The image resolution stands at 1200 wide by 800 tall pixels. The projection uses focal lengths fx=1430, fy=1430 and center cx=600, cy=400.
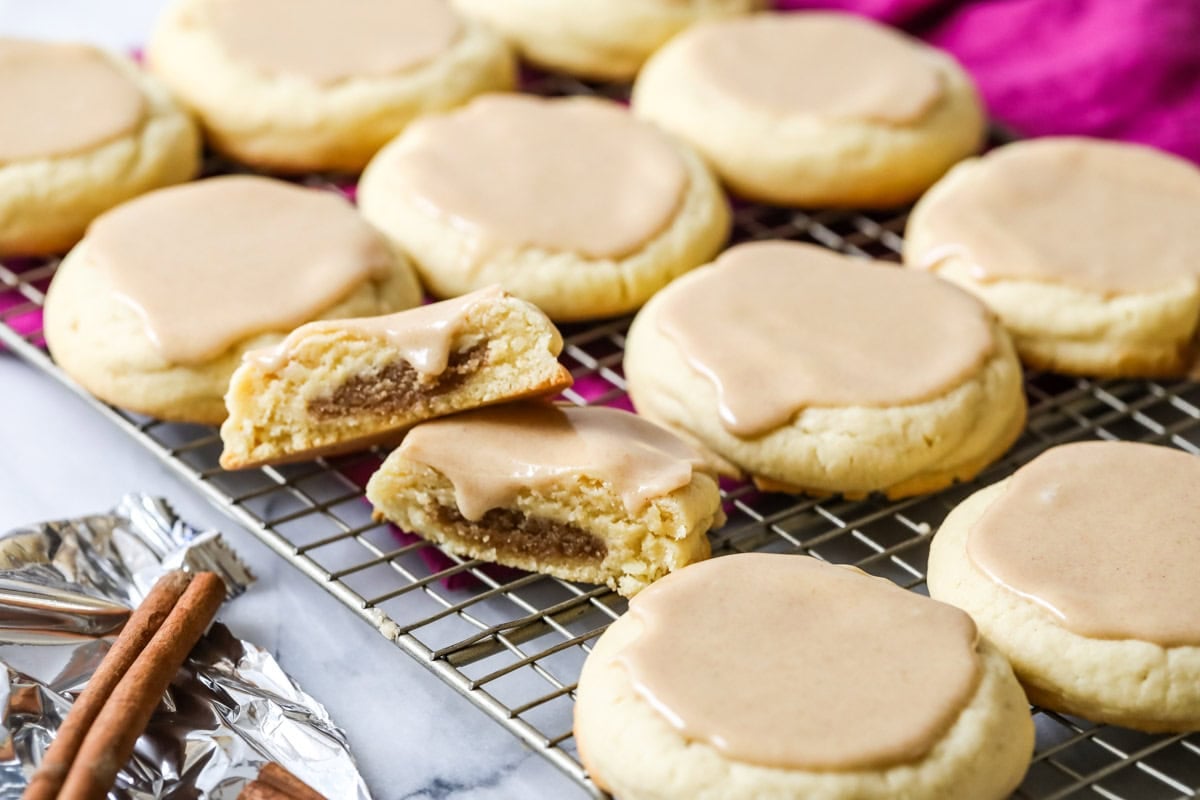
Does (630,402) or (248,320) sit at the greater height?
(248,320)

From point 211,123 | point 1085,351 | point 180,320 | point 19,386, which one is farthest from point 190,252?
point 1085,351

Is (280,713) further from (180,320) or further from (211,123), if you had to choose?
(211,123)


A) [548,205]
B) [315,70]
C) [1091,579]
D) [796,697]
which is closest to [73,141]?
[315,70]

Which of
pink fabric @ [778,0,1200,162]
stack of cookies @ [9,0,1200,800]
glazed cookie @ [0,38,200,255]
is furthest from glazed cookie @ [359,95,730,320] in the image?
pink fabric @ [778,0,1200,162]

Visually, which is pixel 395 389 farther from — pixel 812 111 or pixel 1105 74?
pixel 1105 74

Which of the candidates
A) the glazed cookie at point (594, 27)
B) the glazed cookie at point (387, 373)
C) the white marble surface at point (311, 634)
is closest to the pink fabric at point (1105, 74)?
the glazed cookie at point (594, 27)

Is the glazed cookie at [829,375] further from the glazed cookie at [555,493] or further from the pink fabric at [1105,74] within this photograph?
the pink fabric at [1105,74]

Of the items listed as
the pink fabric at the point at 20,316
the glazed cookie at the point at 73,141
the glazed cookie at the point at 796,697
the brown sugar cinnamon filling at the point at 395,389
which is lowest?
the glazed cookie at the point at 796,697

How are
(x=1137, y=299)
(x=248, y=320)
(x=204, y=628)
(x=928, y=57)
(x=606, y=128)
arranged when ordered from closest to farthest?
1. (x=204, y=628)
2. (x=248, y=320)
3. (x=1137, y=299)
4. (x=606, y=128)
5. (x=928, y=57)
